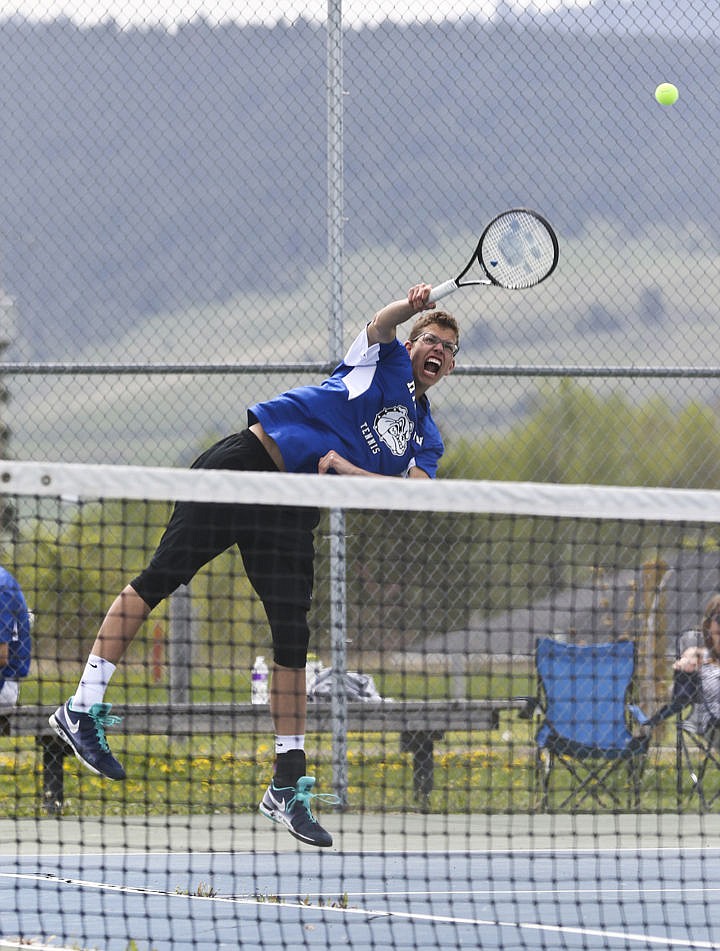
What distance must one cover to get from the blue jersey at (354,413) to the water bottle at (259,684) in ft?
7.90

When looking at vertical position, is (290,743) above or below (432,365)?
below

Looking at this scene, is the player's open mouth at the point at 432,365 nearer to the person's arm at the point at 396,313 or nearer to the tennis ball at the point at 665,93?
the person's arm at the point at 396,313

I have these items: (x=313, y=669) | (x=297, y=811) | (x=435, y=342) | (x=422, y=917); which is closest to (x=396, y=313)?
(x=435, y=342)

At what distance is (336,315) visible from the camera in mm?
7531

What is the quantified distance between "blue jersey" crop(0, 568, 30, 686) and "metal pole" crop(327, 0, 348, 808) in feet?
4.43

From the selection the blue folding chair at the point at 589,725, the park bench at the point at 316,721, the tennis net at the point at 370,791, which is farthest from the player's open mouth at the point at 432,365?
the blue folding chair at the point at 589,725

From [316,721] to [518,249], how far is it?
312 cm

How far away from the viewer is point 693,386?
8070 millimetres

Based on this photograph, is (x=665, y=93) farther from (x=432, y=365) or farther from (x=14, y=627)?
(x=14, y=627)

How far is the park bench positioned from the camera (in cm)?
740

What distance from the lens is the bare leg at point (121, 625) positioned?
511cm

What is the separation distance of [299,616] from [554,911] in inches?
52.3

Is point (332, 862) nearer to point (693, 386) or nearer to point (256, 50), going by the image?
point (693, 386)

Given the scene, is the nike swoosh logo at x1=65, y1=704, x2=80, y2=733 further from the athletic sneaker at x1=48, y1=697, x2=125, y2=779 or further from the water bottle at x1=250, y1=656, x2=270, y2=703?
the water bottle at x1=250, y1=656, x2=270, y2=703
